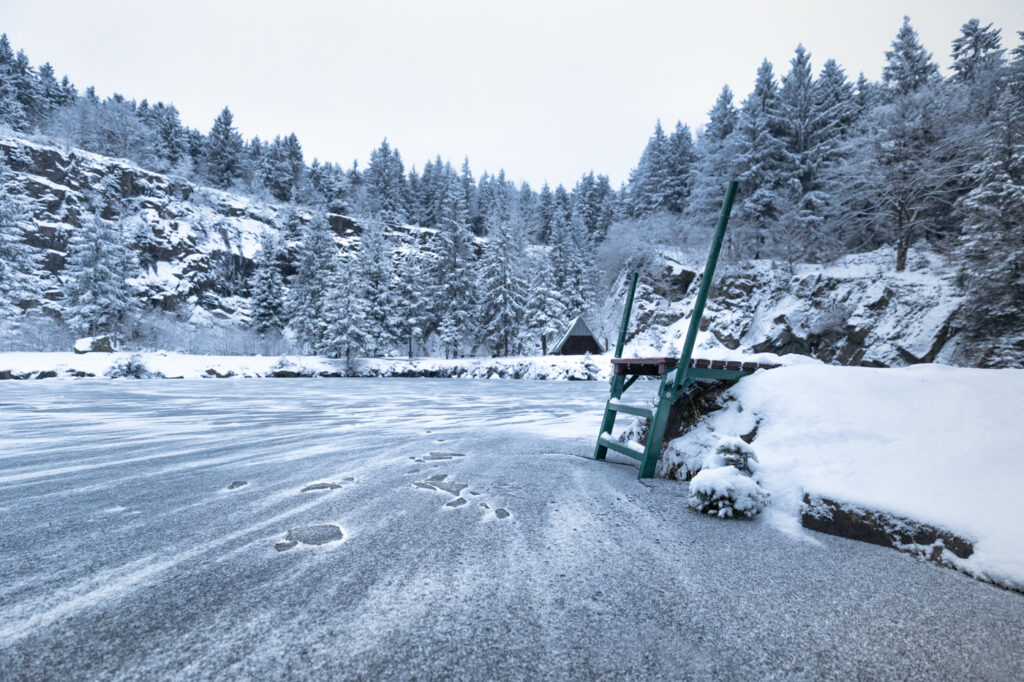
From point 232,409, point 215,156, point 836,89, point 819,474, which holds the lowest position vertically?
point 232,409

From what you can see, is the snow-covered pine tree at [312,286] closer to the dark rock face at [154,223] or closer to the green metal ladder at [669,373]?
the dark rock face at [154,223]

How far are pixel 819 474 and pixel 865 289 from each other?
17076 mm

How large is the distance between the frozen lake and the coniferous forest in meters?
12.6

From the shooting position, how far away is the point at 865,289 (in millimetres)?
15555

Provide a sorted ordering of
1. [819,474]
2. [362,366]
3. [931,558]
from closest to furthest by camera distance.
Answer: [931,558], [819,474], [362,366]

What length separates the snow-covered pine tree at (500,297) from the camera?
30578 millimetres

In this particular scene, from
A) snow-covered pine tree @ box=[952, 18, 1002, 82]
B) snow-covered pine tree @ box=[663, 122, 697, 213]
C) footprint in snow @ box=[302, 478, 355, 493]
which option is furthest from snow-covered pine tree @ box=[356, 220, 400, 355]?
snow-covered pine tree @ box=[952, 18, 1002, 82]

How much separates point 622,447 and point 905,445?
2.19m

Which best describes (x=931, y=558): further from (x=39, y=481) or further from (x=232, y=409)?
(x=232, y=409)

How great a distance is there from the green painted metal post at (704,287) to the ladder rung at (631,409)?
0.40 m

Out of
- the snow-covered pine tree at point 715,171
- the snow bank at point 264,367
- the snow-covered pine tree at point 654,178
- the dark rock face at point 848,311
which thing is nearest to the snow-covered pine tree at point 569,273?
the snow-covered pine tree at point 654,178


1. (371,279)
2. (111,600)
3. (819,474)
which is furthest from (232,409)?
(371,279)

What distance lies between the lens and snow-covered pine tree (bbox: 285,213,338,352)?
29.3m

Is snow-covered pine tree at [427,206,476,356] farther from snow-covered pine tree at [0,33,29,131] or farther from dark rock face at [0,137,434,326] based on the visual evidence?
snow-covered pine tree at [0,33,29,131]
